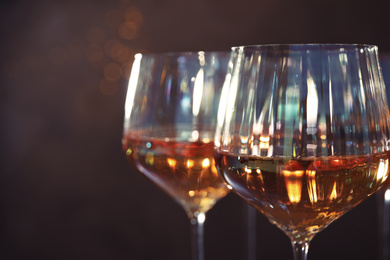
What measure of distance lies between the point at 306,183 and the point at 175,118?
250 millimetres

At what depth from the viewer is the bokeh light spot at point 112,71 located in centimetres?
166

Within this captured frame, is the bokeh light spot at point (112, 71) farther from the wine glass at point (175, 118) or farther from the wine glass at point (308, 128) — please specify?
the wine glass at point (308, 128)

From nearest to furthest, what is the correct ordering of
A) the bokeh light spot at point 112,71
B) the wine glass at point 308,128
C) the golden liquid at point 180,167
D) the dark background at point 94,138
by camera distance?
the wine glass at point 308,128, the golden liquid at point 180,167, the dark background at point 94,138, the bokeh light spot at point 112,71

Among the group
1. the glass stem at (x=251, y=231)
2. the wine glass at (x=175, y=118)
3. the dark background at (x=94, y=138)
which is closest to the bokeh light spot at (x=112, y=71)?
the dark background at (x=94, y=138)

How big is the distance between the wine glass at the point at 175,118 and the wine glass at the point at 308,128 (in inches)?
6.2

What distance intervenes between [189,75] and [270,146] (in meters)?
0.22

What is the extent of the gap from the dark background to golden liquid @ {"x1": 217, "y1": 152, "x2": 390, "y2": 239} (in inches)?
41.0

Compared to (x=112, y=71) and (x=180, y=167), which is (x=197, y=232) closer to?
(x=180, y=167)

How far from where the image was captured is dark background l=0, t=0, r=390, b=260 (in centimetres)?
152

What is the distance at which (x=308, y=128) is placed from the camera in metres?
0.43

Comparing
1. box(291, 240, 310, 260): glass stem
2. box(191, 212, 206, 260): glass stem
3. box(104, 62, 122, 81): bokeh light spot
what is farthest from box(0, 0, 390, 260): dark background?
box(291, 240, 310, 260): glass stem

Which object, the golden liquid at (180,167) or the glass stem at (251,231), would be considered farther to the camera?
the glass stem at (251,231)

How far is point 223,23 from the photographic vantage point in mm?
1495

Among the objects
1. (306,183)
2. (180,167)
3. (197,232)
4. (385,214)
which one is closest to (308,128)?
(306,183)
